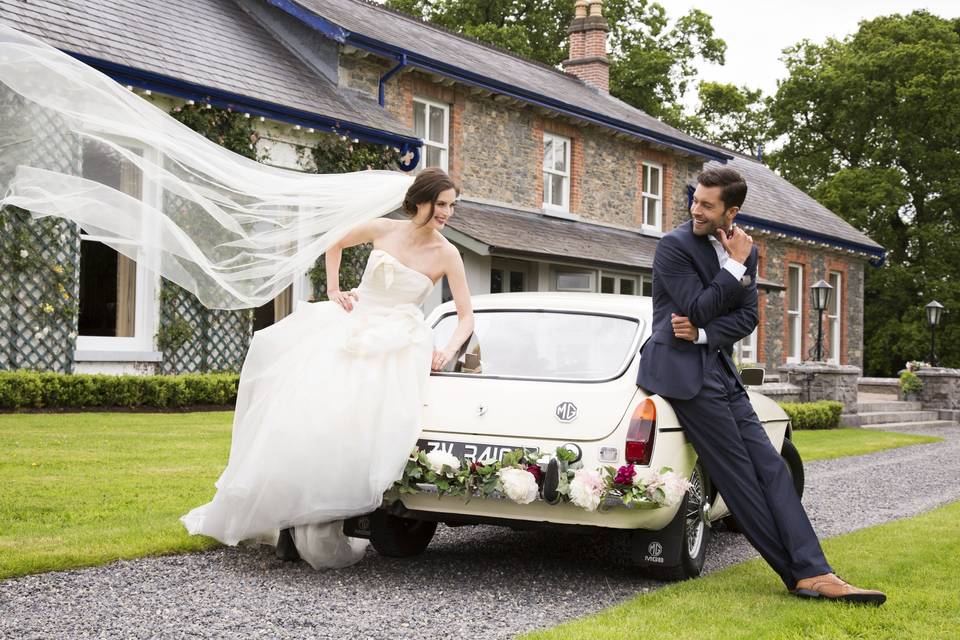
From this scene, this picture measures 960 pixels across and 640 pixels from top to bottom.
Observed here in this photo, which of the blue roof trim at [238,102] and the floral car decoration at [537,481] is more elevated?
the blue roof trim at [238,102]

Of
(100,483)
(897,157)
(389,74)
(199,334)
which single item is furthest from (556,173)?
(897,157)

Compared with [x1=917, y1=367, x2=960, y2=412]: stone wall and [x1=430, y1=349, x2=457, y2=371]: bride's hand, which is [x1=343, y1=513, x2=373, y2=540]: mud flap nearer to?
[x1=430, y1=349, x2=457, y2=371]: bride's hand

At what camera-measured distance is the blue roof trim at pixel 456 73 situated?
17.9 m

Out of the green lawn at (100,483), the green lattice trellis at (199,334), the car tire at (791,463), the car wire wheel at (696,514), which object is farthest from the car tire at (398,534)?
the green lattice trellis at (199,334)

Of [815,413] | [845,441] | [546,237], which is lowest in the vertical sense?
[845,441]

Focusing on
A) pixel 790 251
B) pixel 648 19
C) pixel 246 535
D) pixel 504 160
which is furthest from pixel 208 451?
pixel 648 19

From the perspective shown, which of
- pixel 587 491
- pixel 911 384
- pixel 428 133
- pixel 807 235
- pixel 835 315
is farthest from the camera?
pixel 835 315

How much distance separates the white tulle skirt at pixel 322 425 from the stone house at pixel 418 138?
8560mm

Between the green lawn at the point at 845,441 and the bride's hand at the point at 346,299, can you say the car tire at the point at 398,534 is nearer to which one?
the bride's hand at the point at 346,299

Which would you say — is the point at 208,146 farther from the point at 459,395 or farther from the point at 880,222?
the point at 880,222

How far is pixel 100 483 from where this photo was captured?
8.13 m

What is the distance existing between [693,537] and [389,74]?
14.3 metres

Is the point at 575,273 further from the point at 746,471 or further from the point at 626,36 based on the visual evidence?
the point at 626,36

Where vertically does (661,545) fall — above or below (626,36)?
below
